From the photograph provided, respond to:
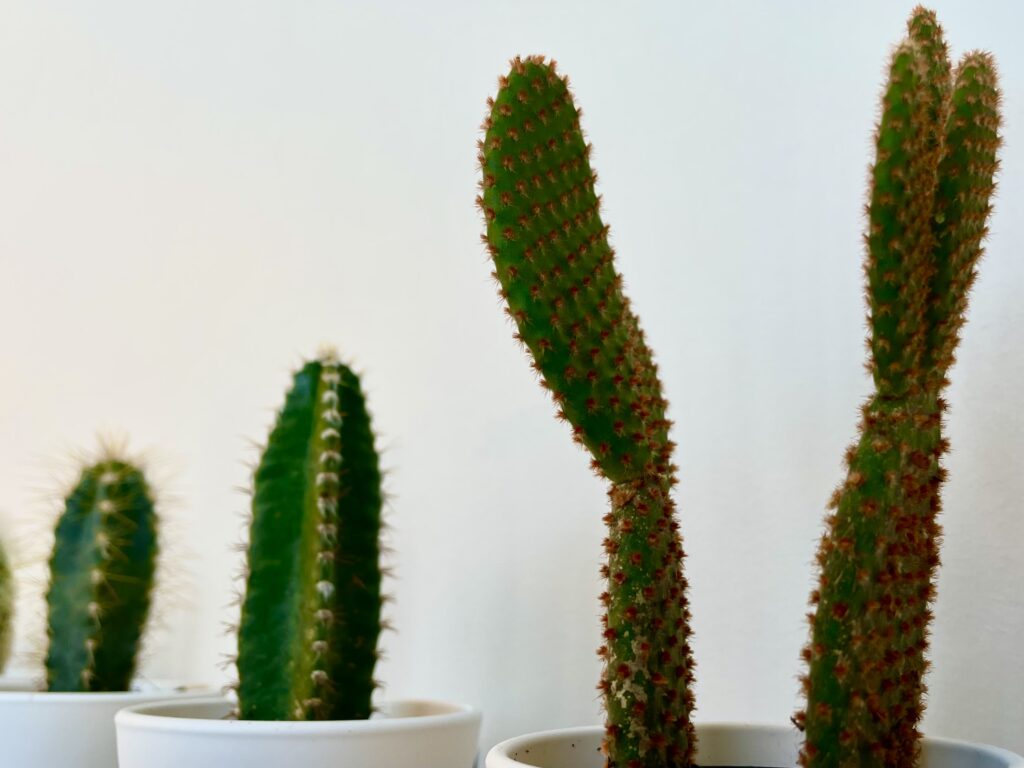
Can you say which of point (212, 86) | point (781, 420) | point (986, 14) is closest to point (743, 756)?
point (781, 420)

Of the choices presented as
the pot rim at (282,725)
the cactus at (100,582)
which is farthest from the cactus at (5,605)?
the pot rim at (282,725)

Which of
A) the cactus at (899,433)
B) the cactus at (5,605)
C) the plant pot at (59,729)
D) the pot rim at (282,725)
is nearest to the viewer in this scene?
the cactus at (899,433)

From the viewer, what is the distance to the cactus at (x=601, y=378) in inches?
20.8

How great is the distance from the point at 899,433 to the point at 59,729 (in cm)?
61

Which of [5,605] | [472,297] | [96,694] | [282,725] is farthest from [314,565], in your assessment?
[5,605]

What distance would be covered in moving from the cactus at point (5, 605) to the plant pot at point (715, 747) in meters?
0.75

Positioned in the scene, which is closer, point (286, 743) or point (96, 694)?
point (286, 743)

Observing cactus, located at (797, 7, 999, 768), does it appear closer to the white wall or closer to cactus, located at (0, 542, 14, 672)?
the white wall

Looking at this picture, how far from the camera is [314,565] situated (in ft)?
2.34

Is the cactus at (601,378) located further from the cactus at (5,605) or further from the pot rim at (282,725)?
the cactus at (5,605)

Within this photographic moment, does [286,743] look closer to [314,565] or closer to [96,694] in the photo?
[314,565]

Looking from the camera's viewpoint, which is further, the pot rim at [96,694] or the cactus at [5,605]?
the cactus at [5,605]

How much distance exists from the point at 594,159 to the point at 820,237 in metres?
0.23

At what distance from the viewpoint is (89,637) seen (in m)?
0.89
